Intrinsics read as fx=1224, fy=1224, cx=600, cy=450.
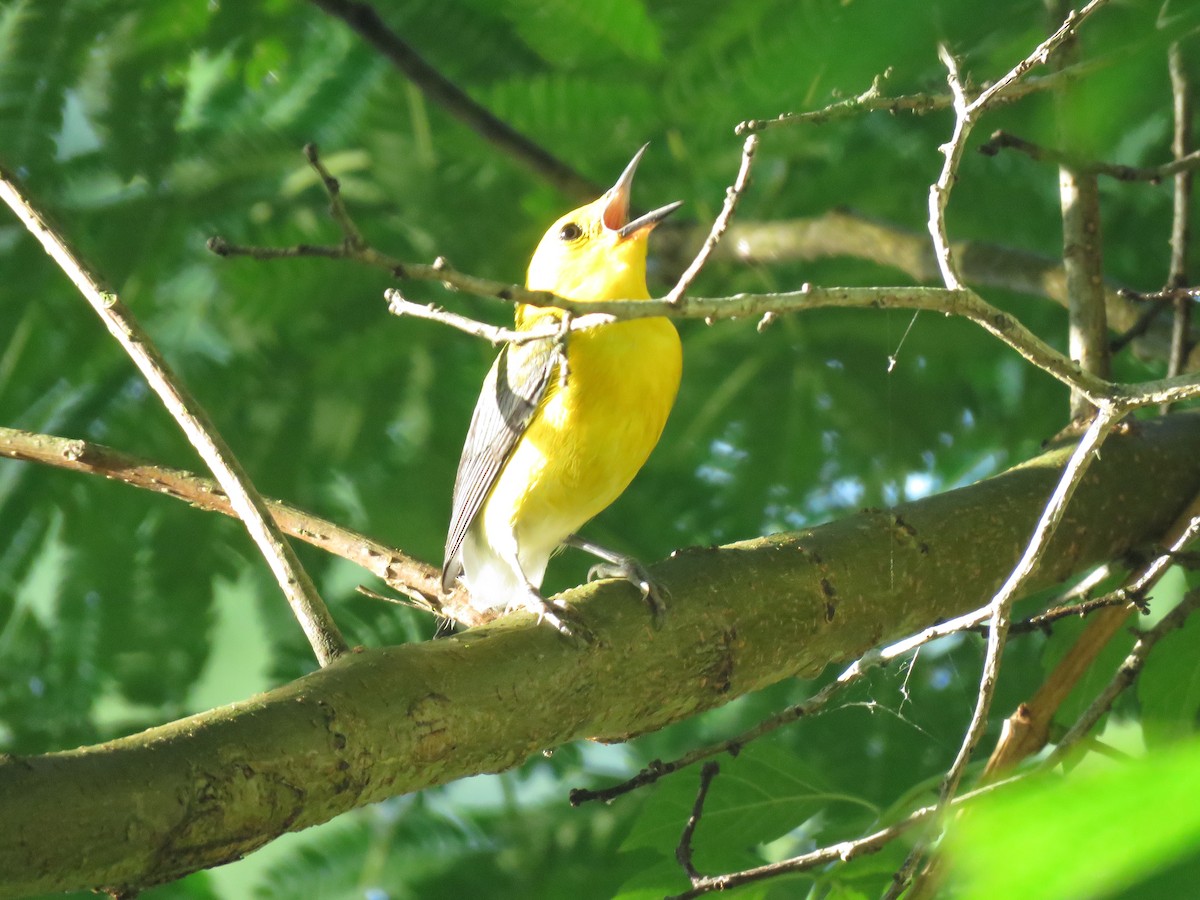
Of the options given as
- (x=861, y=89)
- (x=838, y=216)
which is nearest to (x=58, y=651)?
(x=838, y=216)

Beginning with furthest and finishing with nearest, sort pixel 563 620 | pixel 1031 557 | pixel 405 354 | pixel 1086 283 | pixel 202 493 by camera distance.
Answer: pixel 405 354, pixel 1086 283, pixel 202 493, pixel 563 620, pixel 1031 557

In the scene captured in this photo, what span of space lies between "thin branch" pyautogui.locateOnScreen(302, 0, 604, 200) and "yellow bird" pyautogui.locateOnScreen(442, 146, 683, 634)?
0.31 m

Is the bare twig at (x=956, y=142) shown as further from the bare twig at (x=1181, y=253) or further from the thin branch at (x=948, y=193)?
the bare twig at (x=1181, y=253)

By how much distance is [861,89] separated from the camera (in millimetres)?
966

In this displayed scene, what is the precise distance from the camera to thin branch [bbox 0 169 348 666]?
203 centimetres

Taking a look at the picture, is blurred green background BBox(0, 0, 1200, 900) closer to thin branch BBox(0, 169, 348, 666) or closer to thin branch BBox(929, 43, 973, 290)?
thin branch BBox(929, 43, 973, 290)

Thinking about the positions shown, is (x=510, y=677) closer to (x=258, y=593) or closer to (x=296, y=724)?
(x=296, y=724)

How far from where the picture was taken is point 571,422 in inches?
122

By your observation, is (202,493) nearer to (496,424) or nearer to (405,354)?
(496,424)

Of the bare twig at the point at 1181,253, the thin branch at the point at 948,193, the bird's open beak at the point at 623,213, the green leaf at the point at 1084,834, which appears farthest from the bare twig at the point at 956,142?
the bird's open beak at the point at 623,213

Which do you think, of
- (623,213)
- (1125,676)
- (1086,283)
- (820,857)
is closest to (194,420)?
(820,857)

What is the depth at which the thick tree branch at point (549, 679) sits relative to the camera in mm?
1413

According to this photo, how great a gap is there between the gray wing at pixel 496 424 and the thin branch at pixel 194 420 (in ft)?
3.44

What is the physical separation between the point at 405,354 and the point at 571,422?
3.77 ft
